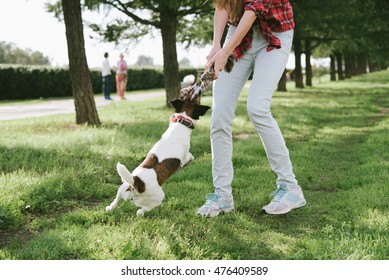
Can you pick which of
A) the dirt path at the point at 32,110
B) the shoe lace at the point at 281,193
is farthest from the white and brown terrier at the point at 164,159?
the dirt path at the point at 32,110

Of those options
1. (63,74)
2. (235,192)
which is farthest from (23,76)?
(235,192)

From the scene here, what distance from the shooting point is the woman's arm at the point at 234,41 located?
12.4 ft

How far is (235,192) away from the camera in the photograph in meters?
4.96

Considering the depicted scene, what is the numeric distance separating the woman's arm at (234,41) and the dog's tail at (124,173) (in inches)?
42.0

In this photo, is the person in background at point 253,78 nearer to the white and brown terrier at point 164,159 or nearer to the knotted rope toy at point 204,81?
the knotted rope toy at point 204,81

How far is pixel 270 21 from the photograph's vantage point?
156 inches

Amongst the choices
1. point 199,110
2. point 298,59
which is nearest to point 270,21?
point 199,110

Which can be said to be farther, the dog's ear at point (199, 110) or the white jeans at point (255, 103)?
the dog's ear at point (199, 110)

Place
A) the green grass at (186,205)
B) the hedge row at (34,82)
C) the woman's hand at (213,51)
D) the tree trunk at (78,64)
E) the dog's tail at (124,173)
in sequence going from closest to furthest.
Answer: the green grass at (186,205) < the dog's tail at (124,173) < the woman's hand at (213,51) < the tree trunk at (78,64) < the hedge row at (34,82)

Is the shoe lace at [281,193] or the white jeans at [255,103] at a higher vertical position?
the white jeans at [255,103]

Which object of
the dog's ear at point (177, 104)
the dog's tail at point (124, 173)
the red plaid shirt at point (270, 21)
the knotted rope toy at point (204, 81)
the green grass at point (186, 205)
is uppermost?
the red plaid shirt at point (270, 21)

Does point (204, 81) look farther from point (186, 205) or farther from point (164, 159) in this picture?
point (186, 205)

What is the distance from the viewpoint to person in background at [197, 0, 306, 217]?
3.91 m
